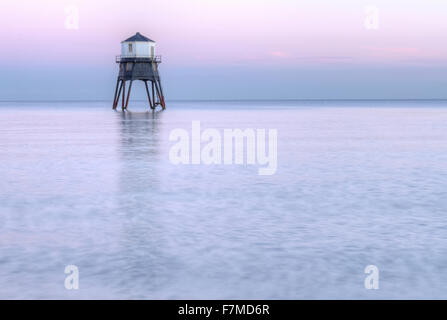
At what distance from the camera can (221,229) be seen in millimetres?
9016

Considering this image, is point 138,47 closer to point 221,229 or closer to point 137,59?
point 137,59

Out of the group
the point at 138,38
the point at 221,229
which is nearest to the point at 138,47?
the point at 138,38

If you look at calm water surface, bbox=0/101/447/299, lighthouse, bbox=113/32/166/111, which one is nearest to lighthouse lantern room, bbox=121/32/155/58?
lighthouse, bbox=113/32/166/111

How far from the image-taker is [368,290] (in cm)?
607

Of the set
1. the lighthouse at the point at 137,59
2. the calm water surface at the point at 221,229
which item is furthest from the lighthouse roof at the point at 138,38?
the calm water surface at the point at 221,229

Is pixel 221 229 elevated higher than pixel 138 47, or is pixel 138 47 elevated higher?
pixel 138 47

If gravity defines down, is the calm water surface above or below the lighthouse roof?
below

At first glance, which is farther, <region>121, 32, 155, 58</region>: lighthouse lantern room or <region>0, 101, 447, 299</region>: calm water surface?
<region>121, 32, 155, 58</region>: lighthouse lantern room

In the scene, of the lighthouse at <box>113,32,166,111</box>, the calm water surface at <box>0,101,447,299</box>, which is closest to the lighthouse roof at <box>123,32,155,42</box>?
the lighthouse at <box>113,32,166,111</box>

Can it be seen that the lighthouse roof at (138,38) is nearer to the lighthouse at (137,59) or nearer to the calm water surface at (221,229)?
the lighthouse at (137,59)

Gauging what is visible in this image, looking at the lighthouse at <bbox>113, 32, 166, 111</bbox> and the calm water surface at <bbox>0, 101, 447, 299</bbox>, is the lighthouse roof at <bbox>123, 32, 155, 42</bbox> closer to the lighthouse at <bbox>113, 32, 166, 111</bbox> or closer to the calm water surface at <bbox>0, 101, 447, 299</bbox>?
the lighthouse at <bbox>113, 32, 166, 111</bbox>

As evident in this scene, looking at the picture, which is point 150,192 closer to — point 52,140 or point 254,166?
point 254,166

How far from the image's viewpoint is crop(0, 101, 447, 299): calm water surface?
6.29m

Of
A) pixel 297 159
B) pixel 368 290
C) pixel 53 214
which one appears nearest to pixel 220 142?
pixel 297 159
